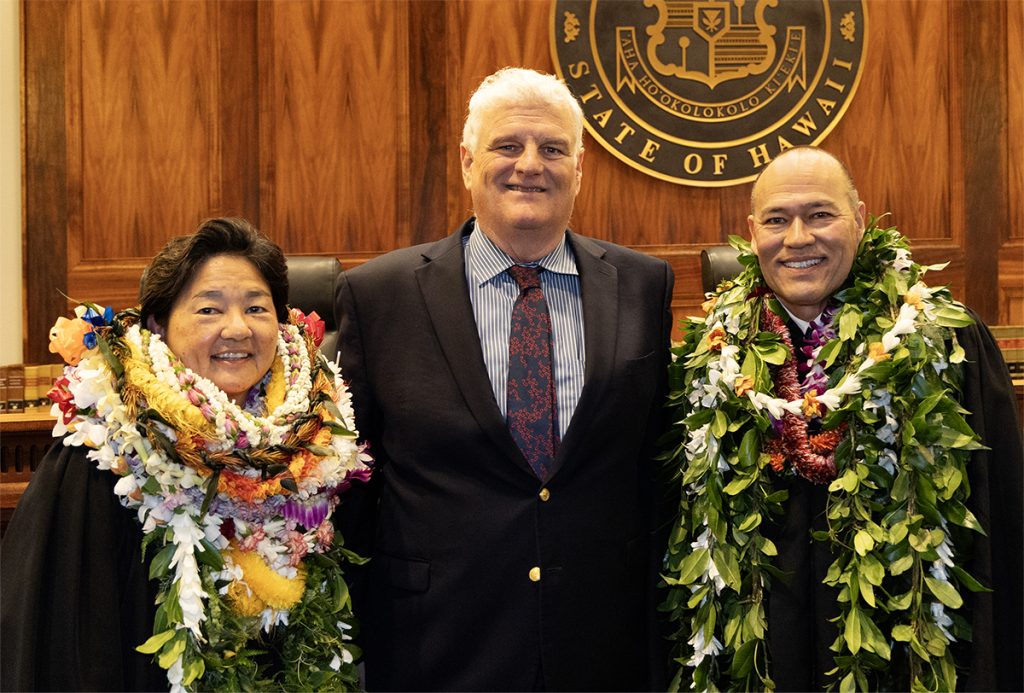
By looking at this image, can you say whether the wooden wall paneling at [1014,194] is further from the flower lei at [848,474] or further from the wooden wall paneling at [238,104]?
the wooden wall paneling at [238,104]

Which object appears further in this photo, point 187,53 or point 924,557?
point 187,53

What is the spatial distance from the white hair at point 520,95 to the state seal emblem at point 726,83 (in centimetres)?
245

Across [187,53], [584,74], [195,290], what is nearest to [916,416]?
[195,290]

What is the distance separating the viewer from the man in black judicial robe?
219 cm

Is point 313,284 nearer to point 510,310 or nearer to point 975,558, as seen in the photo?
point 510,310

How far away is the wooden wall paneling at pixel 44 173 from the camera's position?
4613 millimetres

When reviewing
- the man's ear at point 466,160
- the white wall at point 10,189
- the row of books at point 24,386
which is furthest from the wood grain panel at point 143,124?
the man's ear at point 466,160

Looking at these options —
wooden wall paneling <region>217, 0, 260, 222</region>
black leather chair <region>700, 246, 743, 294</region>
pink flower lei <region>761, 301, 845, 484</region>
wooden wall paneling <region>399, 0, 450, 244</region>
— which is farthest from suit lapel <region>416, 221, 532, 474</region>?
wooden wall paneling <region>217, 0, 260, 222</region>

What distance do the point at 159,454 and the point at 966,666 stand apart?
1.70 m

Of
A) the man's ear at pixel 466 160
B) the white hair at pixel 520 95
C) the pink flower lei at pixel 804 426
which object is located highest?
the white hair at pixel 520 95

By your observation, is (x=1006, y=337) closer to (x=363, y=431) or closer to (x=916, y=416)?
(x=916, y=416)

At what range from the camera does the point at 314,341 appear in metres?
2.26

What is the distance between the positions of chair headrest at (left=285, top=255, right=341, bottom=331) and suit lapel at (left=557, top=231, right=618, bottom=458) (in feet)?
4.78

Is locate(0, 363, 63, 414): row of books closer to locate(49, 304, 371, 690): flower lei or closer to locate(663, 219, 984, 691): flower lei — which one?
locate(49, 304, 371, 690): flower lei
